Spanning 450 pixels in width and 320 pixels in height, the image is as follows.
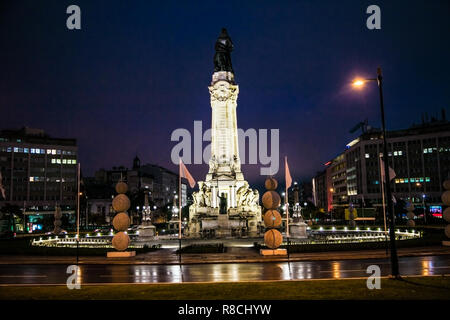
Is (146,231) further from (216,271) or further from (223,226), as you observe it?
(216,271)

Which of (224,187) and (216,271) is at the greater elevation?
(224,187)

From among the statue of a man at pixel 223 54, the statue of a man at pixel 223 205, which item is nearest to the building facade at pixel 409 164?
the statue of a man at pixel 223 54

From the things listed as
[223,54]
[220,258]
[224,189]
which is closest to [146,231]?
[224,189]

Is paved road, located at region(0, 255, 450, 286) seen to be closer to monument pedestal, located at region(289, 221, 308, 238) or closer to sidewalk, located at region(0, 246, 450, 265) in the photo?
sidewalk, located at region(0, 246, 450, 265)

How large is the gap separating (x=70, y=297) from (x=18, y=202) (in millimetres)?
123155

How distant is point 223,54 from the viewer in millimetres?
66875

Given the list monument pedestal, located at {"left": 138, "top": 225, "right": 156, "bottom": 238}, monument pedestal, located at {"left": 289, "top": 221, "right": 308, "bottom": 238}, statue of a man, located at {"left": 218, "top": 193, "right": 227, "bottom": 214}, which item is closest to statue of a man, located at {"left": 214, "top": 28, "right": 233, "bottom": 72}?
statue of a man, located at {"left": 218, "top": 193, "right": 227, "bottom": 214}

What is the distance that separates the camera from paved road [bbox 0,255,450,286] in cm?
2042

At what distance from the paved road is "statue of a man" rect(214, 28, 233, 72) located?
4540cm

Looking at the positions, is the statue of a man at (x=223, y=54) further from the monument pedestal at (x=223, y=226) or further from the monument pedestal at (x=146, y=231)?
the monument pedestal at (x=146, y=231)

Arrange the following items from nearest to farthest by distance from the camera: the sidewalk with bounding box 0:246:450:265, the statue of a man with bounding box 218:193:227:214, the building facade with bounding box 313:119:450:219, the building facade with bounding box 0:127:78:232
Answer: the sidewalk with bounding box 0:246:450:265 < the statue of a man with bounding box 218:193:227:214 < the building facade with bounding box 313:119:450:219 < the building facade with bounding box 0:127:78:232

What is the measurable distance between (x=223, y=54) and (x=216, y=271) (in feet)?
164

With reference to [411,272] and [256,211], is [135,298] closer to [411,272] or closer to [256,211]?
[411,272]

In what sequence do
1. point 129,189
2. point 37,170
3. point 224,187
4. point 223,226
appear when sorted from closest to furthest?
1. point 223,226
2. point 224,187
3. point 37,170
4. point 129,189
